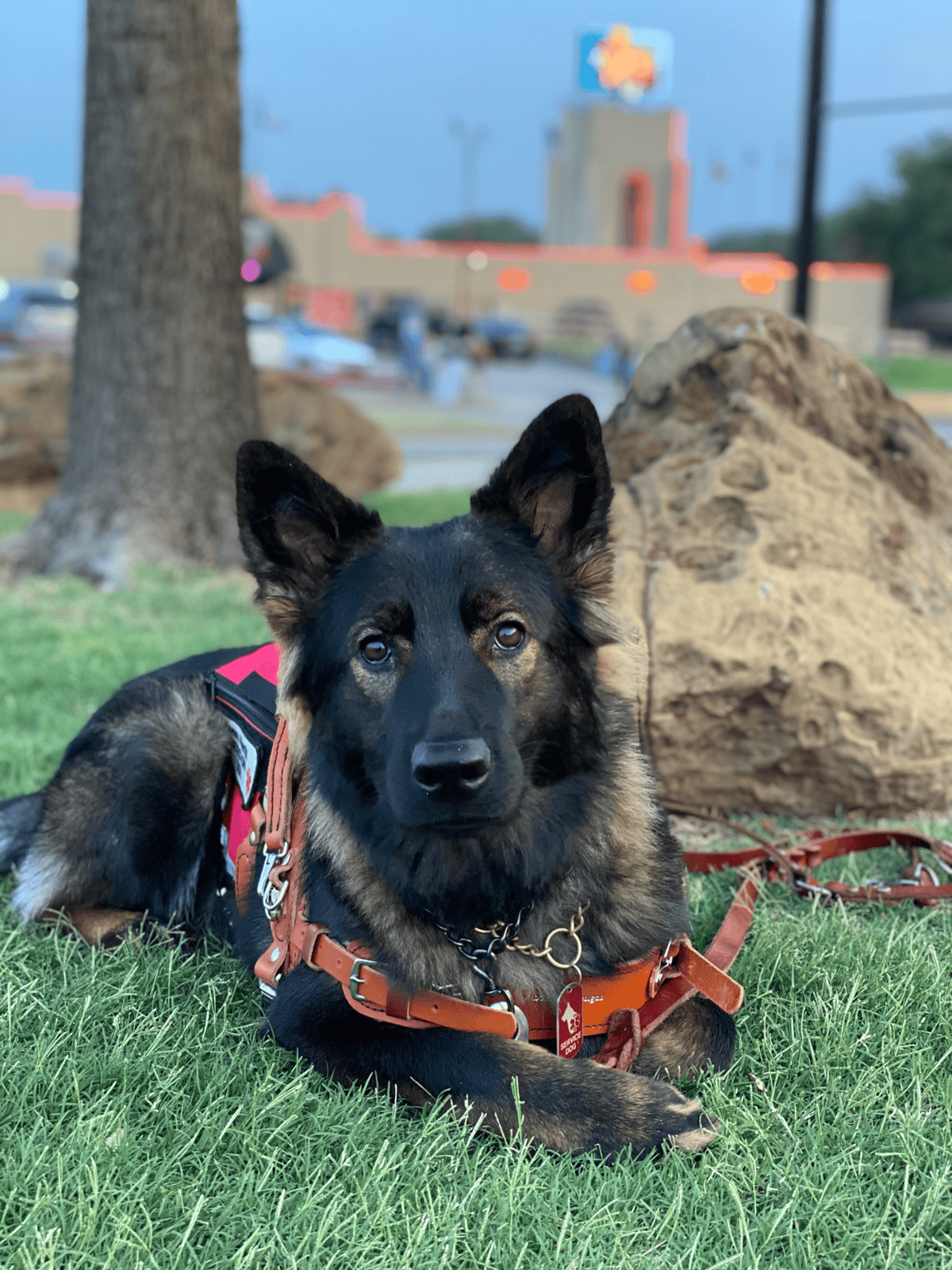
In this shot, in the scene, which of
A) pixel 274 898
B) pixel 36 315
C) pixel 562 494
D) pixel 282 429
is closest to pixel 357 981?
pixel 274 898

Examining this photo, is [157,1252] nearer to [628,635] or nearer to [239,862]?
[239,862]

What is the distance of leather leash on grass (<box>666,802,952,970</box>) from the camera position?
12.4 ft

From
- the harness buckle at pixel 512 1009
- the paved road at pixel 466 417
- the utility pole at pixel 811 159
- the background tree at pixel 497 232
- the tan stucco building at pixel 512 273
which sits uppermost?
the background tree at pixel 497 232

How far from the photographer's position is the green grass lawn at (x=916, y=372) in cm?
3756

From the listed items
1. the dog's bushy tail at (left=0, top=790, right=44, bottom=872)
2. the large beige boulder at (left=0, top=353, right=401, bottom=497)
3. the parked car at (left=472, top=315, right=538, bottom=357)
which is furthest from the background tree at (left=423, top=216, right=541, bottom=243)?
the dog's bushy tail at (left=0, top=790, right=44, bottom=872)

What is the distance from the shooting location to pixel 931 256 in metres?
75.0

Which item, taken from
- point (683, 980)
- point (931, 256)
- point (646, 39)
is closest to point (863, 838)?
point (683, 980)

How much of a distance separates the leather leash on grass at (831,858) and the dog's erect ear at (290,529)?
154cm

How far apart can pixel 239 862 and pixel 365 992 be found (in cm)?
81

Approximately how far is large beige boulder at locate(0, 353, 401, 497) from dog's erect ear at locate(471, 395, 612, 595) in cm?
958

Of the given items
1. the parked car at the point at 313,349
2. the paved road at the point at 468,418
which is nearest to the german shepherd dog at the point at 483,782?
the paved road at the point at 468,418

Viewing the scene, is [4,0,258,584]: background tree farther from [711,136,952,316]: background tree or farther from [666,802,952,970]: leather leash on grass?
[711,136,952,316]: background tree

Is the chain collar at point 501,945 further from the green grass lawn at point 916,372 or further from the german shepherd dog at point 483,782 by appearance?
the green grass lawn at point 916,372

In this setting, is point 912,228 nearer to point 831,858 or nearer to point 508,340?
point 508,340
